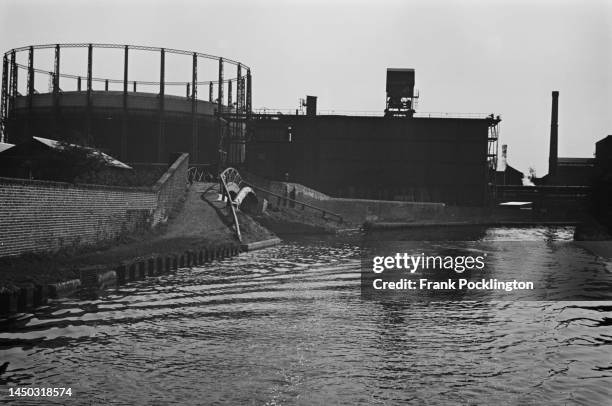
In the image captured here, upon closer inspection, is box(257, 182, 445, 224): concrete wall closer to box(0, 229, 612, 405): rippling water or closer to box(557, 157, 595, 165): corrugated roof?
box(557, 157, 595, 165): corrugated roof

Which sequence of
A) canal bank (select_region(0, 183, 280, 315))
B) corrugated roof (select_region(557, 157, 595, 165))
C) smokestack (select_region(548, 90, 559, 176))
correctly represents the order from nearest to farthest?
canal bank (select_region(0, 183, 280, 315)), smokestack (select_region(548, 90, 559, 176)), corrugated roof (select_region(557, 157, 595, 165))

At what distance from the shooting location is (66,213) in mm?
18938

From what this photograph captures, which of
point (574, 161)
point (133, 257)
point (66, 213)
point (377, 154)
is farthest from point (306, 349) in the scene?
point (574, 161)

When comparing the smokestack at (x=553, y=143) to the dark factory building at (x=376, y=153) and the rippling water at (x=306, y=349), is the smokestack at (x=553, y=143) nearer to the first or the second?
the dark factory building at (x=376, y=153)

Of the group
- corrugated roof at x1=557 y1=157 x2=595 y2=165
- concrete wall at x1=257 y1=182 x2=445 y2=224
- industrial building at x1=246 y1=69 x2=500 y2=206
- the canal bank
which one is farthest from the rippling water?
corrugated roof at x1=557 y1=157 x2=595 y2=165

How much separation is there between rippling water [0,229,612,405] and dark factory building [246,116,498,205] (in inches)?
1963

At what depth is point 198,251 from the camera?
922 inches

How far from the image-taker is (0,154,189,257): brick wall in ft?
51.9

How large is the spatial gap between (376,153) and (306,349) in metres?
57.1

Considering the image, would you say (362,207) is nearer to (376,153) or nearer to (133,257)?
(376,153)

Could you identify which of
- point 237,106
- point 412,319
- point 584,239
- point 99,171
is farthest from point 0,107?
point 412,319

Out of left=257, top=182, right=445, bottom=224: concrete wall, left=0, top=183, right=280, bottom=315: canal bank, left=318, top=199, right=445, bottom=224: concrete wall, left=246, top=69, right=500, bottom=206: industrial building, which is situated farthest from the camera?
left=246, top=69, right=500, bottom=206: industrial building

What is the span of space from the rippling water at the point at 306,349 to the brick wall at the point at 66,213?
3.23 meters

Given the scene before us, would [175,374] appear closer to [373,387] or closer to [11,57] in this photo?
[373,387]
